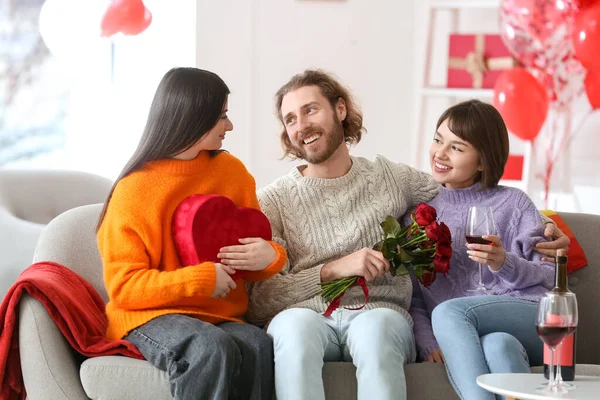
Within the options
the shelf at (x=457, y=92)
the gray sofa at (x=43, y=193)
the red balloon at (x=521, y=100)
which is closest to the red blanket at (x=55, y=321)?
the gray sofa at (x=43, y=193)

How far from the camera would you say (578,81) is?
5004 mm

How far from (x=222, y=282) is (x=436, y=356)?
0.63m

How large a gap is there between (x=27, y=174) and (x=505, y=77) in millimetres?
2240

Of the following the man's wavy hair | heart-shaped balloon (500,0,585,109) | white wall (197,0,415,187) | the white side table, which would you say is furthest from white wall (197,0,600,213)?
the white side table

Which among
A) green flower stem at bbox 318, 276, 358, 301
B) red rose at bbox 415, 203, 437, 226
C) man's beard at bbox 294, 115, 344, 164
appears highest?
man's beard at bbox 294, 115, 344, 164

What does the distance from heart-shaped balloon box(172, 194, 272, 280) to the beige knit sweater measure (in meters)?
0.19

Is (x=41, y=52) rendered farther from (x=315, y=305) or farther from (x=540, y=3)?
(x=315, y=305)

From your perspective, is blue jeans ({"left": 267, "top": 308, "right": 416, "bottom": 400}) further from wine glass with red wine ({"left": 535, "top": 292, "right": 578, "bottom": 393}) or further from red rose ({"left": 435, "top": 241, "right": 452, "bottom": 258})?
wine glass with red wine ({"left": 535, "top": 292, "right": 578, "bottom": 393})

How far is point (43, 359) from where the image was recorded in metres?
2.45

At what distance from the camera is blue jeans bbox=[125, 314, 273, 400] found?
2.35 meters

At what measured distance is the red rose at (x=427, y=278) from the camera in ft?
8.68

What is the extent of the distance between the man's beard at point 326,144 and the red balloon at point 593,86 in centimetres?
188

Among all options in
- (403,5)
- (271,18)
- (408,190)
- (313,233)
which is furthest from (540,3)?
(313,233)

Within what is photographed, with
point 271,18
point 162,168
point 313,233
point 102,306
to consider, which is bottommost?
point 102,306
